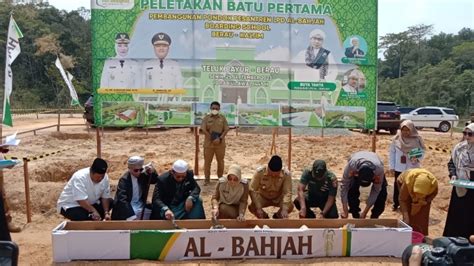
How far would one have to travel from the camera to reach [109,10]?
28.7 ft

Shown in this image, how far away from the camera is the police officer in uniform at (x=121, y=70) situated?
8.77m

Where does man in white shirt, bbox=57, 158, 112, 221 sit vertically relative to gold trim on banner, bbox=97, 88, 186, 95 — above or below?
below

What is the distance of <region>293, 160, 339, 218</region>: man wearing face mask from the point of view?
21.3 feet

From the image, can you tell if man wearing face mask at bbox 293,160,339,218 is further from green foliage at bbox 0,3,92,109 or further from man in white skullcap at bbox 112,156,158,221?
green foliage at bbox 0,3,92,109

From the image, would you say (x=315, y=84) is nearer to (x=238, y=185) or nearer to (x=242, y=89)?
(x=242, y=89)

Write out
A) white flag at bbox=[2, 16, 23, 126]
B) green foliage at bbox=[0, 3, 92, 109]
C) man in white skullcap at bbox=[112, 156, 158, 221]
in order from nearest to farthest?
man in white skullcap at bbox=[112, 156, 158, 221], white flag at bbox=[2, 16, 23, 126], green foliage at bbox=[0, 3, 92, 109]

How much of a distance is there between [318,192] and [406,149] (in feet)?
5.65

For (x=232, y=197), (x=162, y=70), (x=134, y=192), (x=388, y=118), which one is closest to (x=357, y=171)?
(x=232, y=197)

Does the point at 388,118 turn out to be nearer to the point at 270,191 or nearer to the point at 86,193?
the point at 270,191

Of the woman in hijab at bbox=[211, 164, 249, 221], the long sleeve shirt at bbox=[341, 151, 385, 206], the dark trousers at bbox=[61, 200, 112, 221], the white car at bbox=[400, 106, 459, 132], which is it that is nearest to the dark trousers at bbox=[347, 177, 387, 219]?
the long sleeve shirt at bbox=[341, 151, 385, 206]

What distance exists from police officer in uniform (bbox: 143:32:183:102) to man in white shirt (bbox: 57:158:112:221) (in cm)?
311

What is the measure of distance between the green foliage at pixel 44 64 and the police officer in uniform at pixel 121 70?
35.7 m

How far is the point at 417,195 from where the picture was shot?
5.77 m

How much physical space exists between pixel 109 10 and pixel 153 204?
4059 mm
